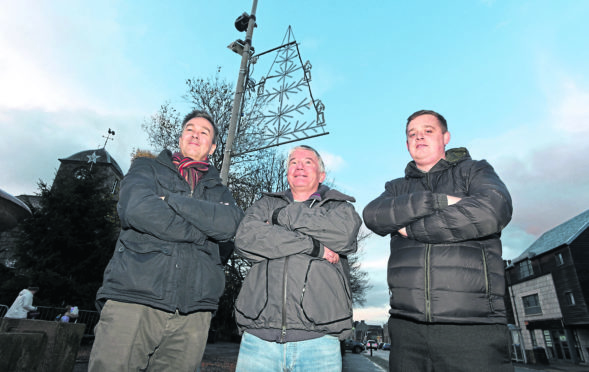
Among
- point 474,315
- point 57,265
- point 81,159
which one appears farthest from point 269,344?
point 81,159

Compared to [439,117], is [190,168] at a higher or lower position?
lower

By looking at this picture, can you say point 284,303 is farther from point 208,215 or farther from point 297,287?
point 208,215

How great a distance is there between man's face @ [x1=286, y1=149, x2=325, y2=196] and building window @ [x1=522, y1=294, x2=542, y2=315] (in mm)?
40104

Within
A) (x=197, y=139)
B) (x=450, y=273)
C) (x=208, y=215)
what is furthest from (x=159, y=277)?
(x=450, y=273)

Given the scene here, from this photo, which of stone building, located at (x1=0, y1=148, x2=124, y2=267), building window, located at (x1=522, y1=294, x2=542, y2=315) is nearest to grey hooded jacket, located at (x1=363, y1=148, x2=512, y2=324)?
stone building, located at (x1=0, y1=148, x2=124, y2=267)

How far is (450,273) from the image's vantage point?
2.14 meters

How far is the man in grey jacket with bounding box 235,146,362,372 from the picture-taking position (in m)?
2.04

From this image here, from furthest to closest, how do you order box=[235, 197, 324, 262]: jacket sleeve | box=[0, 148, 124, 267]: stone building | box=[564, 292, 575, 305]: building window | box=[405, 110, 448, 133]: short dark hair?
box=[564, 292, 575, 305]: building window → box=[0, 148, 124, 267]: stone building → box=[405, 110, 448, 133]: short dark hair → box=[235, 197, 324, 262]: jacket sleeve

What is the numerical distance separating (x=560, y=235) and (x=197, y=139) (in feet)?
136

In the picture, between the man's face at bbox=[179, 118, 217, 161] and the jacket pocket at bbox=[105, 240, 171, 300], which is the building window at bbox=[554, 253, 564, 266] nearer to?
the man's face at bbox=[179, 118, 217, 161]

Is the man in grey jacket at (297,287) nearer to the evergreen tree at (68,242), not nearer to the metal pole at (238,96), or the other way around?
the metal pole at (238,96)

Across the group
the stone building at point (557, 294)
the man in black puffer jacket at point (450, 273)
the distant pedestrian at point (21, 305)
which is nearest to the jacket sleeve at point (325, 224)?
the man in black puffer jacket at point (450, 273)

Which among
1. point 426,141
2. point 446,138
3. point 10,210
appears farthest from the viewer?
point 10,210

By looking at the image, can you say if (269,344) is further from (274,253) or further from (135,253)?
(135,253)
